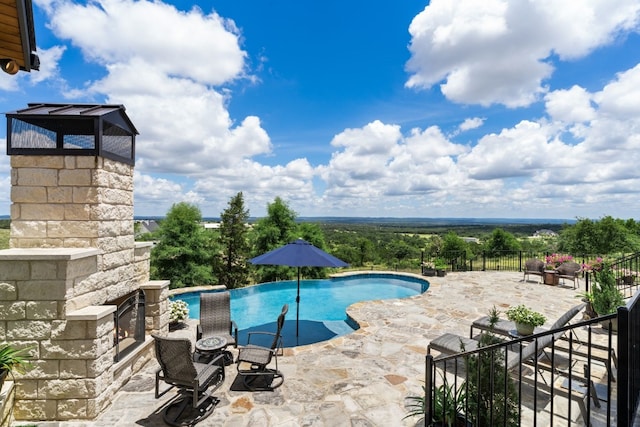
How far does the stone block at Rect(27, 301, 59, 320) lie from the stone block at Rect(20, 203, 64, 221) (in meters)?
1.16

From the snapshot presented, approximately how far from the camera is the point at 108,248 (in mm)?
4281

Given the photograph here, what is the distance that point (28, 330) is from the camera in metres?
3.51

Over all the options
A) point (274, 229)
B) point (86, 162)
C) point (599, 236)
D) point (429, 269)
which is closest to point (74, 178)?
point (86, 162)

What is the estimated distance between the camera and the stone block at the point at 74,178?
13.1 ft

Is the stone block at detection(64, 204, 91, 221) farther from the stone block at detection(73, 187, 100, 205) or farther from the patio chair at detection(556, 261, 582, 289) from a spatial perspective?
the patio chair at detection(556, 261, 582, 289)

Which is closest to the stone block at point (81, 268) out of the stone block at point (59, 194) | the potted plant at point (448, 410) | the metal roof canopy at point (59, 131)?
the stone block at point (59, 194)

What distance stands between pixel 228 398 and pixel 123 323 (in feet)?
8.25

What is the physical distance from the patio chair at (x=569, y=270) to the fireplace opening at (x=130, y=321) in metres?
14.0

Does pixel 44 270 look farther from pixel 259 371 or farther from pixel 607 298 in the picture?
pixel 607 298

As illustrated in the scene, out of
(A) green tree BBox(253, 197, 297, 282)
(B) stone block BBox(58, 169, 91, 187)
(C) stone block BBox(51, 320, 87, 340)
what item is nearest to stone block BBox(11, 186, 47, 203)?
(B) stone block BBox(58, 169, 91, 187)

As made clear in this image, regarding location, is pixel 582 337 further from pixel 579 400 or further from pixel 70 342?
pixel 70 342

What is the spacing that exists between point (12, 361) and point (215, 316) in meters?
2.79

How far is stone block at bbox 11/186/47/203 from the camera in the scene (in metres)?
3.93

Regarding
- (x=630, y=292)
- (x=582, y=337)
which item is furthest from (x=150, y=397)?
(x=630, y=292)
